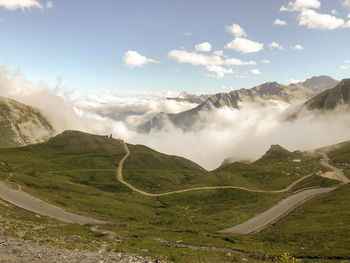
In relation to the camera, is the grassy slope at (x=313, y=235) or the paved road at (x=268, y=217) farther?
the paved road at (x=268, y=217)

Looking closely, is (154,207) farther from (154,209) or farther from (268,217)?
(268,217)

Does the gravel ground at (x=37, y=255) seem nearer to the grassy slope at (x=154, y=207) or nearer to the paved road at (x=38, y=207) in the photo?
the grassy slope at (x=154, y=207)

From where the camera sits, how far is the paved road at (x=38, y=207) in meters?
65.2

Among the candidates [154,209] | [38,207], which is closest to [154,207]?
[154,209]

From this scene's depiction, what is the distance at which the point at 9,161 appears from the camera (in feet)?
616

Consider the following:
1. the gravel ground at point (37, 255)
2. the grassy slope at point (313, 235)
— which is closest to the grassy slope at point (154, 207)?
the grassy slope at point (313, 235)

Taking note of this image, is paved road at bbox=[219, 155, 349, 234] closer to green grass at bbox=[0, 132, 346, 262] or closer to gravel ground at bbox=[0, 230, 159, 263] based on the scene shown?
green grass at bbox=[0, 132, 346, 262]

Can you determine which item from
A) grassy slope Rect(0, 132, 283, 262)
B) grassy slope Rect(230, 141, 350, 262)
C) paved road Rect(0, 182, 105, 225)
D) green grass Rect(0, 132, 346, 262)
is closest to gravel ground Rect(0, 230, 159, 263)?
green grass Rect(0, 132, 346, 262)

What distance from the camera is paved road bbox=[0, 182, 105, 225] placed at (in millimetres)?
65250

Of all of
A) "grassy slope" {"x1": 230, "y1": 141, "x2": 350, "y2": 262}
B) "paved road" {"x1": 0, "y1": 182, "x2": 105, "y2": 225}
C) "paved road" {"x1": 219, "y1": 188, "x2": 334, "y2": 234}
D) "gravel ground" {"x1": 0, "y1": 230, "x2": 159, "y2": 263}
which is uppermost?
"gravel ground" {"x1": 0, "y1": 230, "x2": 159, "y2": 263}

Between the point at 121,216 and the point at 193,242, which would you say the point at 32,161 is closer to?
the point at 121,216

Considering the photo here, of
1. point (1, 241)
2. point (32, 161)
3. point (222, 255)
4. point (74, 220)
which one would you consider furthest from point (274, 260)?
point (32, 161)

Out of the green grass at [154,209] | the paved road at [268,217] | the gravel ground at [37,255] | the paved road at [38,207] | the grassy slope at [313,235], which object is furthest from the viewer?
the paved road at [268,217]

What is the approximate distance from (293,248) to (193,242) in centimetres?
1963
